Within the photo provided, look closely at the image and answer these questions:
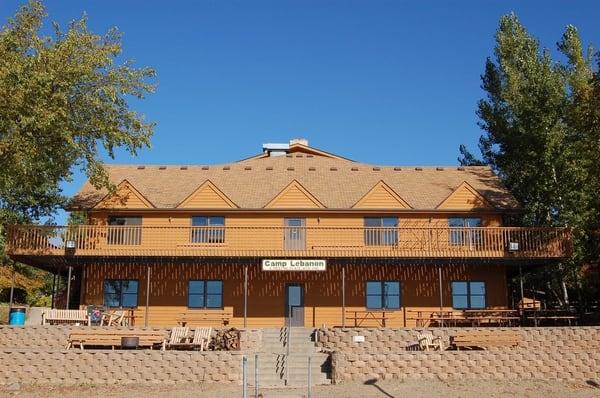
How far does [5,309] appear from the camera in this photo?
1474 inches

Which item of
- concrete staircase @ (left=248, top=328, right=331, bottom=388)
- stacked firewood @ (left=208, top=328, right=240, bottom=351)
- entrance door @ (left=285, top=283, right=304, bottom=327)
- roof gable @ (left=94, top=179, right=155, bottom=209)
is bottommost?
concrete staircase @ (left=248, top=328, right=331, bottom=388)

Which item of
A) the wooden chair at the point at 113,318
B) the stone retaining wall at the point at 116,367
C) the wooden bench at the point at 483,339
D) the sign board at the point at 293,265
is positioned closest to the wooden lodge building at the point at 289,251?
the sign board at the point at 293,265

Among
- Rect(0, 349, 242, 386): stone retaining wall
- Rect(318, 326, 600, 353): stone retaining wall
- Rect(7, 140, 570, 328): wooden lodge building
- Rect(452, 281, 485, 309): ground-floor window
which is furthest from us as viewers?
Rect(452, 281, 485, 309): ground-floor window

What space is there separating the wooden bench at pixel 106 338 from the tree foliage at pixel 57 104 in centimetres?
647

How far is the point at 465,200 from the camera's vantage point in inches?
1205

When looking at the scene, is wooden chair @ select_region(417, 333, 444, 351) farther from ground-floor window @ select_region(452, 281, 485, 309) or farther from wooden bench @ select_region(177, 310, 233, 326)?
wooden bench @ select_region(177, 310, 233, 326)

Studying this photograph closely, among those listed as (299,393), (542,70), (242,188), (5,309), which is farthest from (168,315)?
(542,70)

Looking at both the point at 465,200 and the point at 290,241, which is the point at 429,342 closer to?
the point at 290,241

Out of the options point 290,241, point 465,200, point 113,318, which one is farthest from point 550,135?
point 113,318

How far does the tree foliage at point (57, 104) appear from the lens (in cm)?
2320

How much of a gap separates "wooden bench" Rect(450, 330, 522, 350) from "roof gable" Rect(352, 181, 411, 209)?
8.70 m

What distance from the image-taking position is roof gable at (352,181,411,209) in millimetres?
30359

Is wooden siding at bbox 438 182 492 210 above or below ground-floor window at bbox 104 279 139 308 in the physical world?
above

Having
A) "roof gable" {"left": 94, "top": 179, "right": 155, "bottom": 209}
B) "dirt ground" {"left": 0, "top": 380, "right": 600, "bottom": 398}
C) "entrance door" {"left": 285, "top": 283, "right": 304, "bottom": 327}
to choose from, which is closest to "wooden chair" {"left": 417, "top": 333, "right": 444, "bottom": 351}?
"dirt ground" {"left": 0, "top": 380, "right": 600, "bottom": 398}
